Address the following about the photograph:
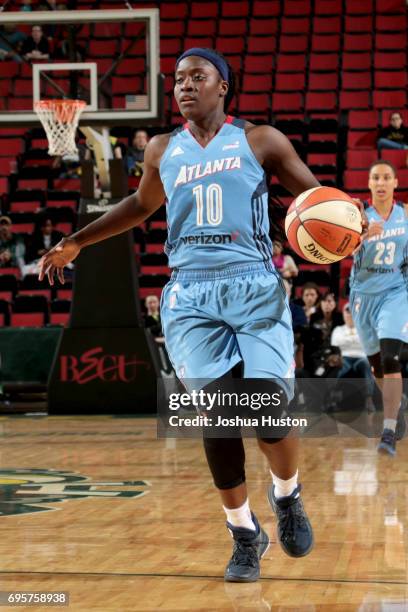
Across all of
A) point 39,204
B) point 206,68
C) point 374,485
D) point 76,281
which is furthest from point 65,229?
point 206,68

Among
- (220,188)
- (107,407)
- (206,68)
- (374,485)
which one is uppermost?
(206,68)

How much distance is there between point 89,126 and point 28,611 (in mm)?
8297

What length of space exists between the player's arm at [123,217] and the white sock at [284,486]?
113 cm

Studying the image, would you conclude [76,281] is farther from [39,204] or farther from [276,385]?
[276,385]

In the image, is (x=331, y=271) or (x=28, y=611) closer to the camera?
(x=28, y=611)

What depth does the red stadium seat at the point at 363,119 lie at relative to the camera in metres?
16.9

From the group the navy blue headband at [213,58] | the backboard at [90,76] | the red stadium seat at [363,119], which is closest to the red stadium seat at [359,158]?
the red stadium seat at [363,119]

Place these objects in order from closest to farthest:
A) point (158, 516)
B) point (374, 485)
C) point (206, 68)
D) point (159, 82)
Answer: point (206, 68) < point (158, 516) < point (374, 485) < point (159, 82)

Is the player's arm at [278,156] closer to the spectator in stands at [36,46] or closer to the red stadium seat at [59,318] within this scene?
the red stadium seat at [59,318]

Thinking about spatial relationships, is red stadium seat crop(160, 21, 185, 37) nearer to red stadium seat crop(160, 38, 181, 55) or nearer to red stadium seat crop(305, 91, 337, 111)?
red stadium seat crop(160, 38, 181, 55)

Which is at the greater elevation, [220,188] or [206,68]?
[206,68]

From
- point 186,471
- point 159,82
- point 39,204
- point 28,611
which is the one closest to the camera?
point 28,611

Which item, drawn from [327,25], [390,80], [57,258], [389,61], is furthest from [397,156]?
[57,258]

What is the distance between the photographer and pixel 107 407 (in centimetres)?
1135
